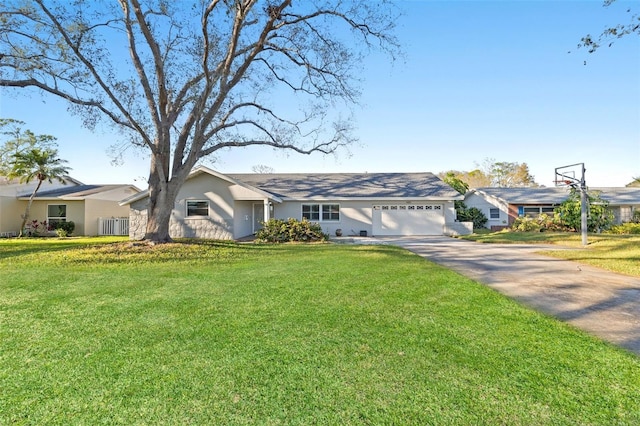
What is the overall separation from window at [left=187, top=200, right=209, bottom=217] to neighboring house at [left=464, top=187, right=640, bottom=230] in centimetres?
2244

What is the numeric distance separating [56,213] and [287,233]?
17122 millimetres

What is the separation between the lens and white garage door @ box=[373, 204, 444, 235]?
20.7 metres

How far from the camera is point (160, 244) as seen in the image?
11.8 meters

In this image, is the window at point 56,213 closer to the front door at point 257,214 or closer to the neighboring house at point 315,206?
the neighboring house at point 315,206

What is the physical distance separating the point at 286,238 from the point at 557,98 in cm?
1455

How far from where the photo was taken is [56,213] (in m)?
22.3

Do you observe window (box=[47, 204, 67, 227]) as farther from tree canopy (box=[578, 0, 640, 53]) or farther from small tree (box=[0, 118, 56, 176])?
tree canopy (box=[578, 0, 640, 53])

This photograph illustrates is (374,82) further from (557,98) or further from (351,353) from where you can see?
(351,353)

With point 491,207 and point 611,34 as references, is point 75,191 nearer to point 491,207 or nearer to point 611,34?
point 611,34

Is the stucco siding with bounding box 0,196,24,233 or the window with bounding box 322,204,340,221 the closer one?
the window with bounding box 322,204,340,221

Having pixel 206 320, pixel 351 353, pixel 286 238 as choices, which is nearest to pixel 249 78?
pixel 286 238

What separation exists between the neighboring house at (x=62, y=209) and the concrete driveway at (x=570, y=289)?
21.4 m

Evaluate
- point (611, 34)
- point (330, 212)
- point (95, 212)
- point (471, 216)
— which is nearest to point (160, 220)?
point (330, 212)

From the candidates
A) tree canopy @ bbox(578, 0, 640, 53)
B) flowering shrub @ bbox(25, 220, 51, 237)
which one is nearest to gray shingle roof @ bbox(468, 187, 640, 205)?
tree canopy @ bbox(578, 0, 640, 53)
